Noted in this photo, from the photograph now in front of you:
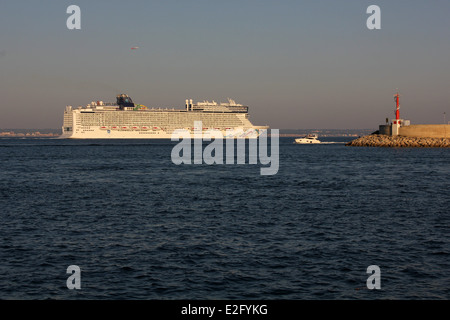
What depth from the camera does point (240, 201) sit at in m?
27.6

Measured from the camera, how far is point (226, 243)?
17.0 meters

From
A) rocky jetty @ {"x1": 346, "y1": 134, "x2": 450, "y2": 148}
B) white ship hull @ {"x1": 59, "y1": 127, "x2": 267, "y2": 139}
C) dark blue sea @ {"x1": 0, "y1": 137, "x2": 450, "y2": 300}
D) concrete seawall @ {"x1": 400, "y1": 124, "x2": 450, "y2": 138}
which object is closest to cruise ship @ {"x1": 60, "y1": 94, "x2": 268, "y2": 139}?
white ship hull @ {"x1": 59, "y1": 127, "x2": 267, "y2": 139}

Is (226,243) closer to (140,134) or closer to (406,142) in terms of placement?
(406,142)

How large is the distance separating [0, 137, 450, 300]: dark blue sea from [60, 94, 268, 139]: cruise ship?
139m

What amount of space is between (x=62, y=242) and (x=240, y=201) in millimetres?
12603

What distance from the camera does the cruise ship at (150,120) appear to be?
556ft

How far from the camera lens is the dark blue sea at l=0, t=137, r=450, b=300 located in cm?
→ 1226

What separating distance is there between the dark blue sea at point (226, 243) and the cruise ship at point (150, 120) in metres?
139

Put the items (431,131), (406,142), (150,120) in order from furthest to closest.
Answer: (150,120) < (431,131) < (406,142)

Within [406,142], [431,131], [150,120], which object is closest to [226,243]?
[406,142]

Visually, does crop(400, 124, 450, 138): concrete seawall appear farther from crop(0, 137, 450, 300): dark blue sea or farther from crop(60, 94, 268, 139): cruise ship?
crop(60, 94, 268, 139): cruise ship

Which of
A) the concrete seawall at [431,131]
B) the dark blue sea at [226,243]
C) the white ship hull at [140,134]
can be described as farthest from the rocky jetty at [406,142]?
the white ship hull at [140,134]

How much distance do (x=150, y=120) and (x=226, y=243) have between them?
512 ft
